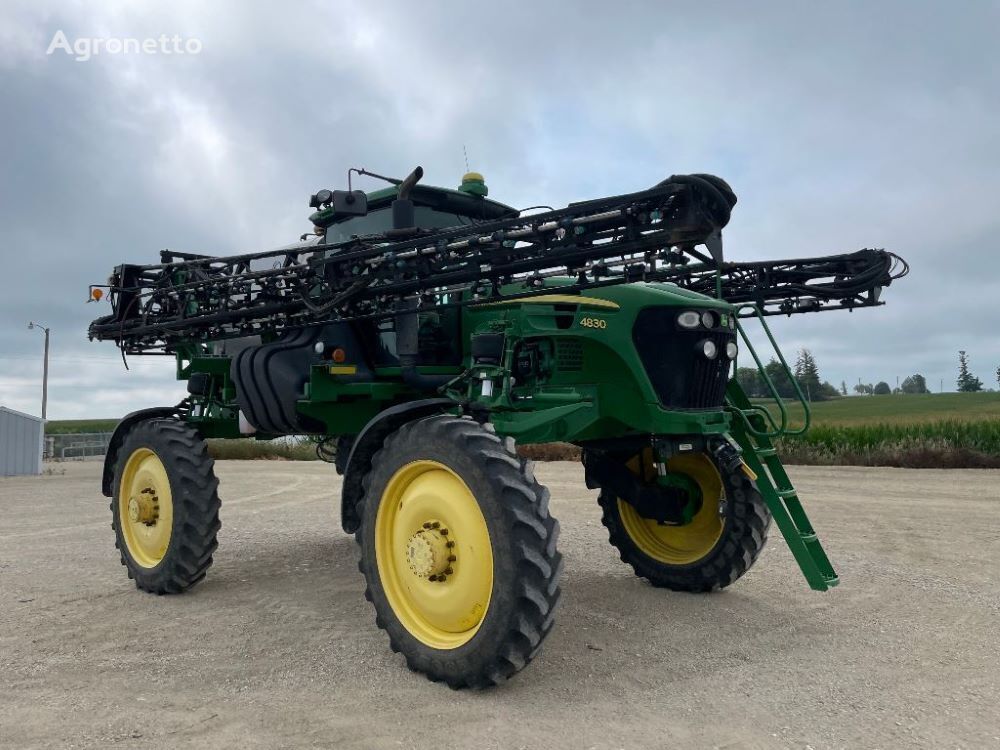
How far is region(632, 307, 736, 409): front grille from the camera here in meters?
4.97

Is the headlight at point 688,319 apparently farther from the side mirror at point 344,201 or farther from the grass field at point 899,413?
the grass field at point 899,413

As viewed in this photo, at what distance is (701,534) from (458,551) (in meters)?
2.65

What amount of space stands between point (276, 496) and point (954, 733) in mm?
12798

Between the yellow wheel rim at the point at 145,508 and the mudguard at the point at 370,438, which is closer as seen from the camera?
the mudguard at the point at 370,438

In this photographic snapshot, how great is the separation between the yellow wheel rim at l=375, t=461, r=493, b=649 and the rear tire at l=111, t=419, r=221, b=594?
7.70 feet

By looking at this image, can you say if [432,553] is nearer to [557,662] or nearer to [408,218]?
[557,662]

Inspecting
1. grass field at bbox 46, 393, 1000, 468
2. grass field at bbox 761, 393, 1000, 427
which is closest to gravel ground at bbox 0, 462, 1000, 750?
grass field at bbox 46, 393, 1000, 468

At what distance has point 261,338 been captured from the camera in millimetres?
6715

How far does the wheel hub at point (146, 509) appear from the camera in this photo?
21.3ft

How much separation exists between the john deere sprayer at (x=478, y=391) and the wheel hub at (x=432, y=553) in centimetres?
1

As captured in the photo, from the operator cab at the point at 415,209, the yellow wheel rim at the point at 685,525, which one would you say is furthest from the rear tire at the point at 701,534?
the operator cab at the point at 415,209

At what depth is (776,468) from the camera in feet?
17.6

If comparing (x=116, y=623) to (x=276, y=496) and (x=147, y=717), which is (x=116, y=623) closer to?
(x=147, y=717)

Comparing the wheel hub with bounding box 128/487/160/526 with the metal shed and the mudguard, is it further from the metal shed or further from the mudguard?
the metal shed
